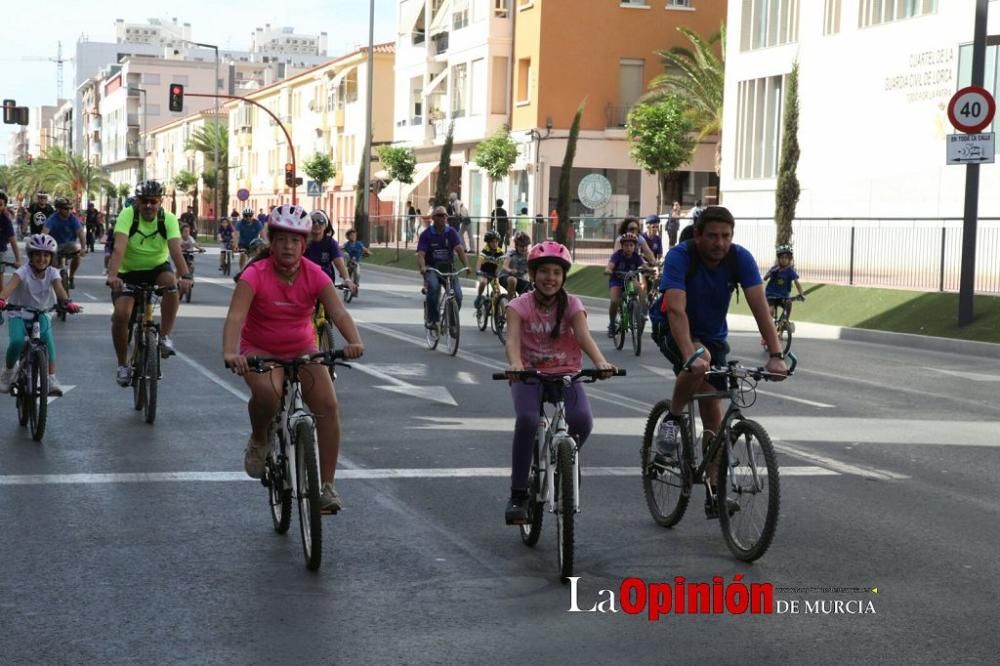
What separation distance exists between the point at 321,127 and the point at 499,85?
29.5 meters

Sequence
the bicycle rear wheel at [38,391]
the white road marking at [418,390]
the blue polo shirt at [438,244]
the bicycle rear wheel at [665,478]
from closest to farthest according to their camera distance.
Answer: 1. the bicycle rear wheel at [665,478]
2. the bicycle rear wheel at [38,391]
3. the white road marking at [418,390]
4. the blue polo shirt at [438,244]

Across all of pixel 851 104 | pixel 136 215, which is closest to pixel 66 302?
pixel 136 215

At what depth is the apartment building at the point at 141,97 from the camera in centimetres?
14638

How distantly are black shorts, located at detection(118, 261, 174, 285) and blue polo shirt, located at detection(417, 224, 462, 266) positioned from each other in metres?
6.50

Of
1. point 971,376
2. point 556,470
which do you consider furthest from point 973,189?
point 556,470

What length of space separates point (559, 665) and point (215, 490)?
3.87m

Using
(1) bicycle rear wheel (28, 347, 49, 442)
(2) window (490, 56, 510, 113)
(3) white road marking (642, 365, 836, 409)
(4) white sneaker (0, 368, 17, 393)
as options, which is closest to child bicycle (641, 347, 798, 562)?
(1) bicycle rear wheel (28, 347, 49, 442)

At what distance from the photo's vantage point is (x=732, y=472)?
6969 millimetres

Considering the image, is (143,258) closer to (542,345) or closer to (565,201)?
(542,345)

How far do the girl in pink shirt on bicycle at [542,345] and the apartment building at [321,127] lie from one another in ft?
192

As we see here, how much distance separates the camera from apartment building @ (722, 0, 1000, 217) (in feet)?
107

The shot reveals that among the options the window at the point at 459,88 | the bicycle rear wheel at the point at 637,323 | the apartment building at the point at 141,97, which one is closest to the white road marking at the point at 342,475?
the bicycle rear wheel at the point at 637,323

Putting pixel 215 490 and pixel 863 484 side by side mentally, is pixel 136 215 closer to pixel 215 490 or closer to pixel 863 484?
pixel 215 490

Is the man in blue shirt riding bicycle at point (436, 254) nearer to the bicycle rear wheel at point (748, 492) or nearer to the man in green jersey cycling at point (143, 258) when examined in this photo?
the man in green jersey cycling at point (143, 258)
